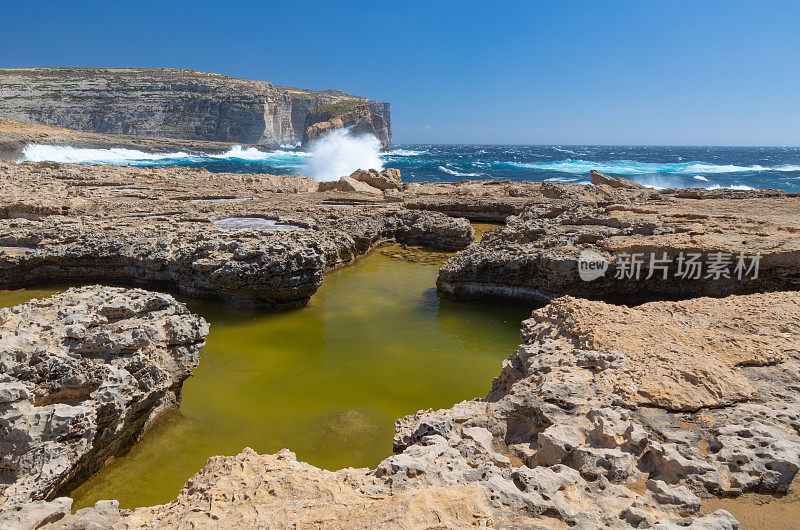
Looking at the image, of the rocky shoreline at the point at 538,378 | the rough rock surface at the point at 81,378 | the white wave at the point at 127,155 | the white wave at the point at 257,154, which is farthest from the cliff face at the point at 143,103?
the rough rock surface at the point at 81,378

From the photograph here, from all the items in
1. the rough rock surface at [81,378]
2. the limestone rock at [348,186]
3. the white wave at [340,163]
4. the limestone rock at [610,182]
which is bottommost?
the rough rock surface at [81,378]

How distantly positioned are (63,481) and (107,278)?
729 centimetres

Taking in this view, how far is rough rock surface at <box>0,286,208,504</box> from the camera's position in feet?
12.0

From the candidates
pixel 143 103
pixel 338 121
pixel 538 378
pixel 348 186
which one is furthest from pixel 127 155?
pixel 538 378

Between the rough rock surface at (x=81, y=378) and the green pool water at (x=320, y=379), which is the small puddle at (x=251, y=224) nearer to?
the green pool water at (x=320, y=379)

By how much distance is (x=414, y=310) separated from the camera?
944 cm

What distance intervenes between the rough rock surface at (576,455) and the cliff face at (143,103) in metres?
92.1

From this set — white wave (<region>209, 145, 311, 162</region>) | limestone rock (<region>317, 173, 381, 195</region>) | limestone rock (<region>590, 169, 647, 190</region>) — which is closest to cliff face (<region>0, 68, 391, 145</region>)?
white wave (<region>209, 145, 311, 162</region>)

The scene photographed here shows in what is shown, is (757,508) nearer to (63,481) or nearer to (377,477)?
(377,477)

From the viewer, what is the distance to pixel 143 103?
82250 millimetres

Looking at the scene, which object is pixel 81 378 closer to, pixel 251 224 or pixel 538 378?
pixel 538 378

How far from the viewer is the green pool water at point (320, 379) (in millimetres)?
5031

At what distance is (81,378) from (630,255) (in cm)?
879

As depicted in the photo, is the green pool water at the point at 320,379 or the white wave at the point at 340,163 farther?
the white wave at the point at 340,163
